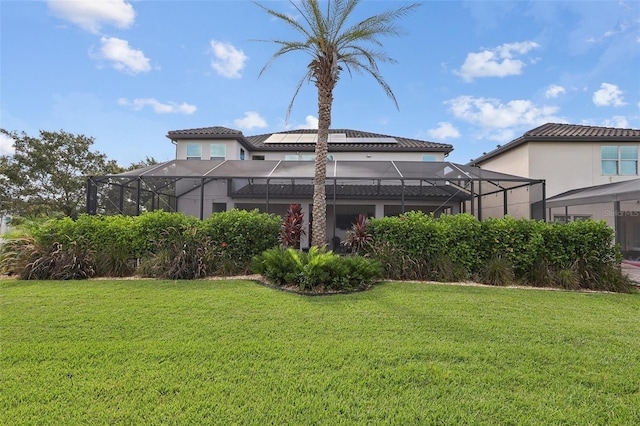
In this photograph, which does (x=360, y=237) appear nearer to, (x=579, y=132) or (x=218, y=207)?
(x=218, y=207)

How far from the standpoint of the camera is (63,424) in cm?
219

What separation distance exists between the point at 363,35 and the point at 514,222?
671 cm

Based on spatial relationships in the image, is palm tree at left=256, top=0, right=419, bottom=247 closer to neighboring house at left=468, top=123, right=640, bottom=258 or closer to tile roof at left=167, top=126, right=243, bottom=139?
tile roof at left=167, top=126, right=243, bottom=139

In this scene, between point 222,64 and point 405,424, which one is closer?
point 405,424

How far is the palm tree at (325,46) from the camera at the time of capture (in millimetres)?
8578

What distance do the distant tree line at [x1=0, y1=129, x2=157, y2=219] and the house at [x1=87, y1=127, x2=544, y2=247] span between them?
146 inches

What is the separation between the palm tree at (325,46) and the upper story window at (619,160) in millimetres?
14040

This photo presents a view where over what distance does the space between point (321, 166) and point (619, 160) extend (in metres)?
16.7

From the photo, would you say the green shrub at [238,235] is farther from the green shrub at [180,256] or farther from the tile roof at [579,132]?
the tile roof at [579,132]

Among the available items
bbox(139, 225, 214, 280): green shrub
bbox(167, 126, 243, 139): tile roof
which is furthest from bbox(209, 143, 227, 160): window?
bbox(139, 225, 214, 280): green shrub

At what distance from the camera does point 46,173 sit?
1903 centimetres

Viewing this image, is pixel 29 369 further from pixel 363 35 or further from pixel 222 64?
pixel 222 64

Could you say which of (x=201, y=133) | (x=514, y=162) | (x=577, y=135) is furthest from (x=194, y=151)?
(x=577, y=135)

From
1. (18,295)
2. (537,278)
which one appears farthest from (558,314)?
(18,295)
